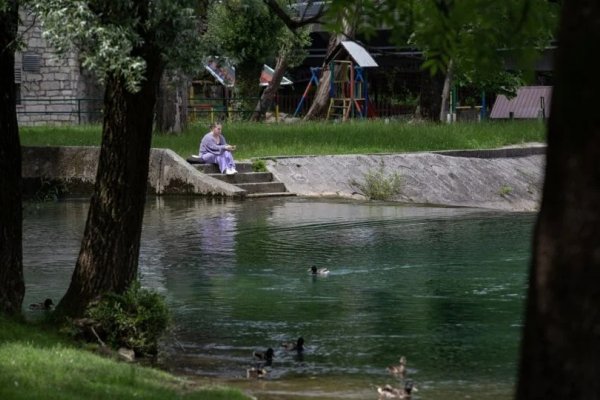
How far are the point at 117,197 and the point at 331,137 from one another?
74.5ft

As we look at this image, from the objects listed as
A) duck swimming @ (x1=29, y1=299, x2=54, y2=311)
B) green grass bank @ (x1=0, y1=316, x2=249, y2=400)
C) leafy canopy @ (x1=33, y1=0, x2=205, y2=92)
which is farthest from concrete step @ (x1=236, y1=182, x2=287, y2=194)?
green grass bank @ (x1=0, y1=316, x2=249, y2=400)

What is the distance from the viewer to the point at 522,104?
5269cm

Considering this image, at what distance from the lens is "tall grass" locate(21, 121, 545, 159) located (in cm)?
3075

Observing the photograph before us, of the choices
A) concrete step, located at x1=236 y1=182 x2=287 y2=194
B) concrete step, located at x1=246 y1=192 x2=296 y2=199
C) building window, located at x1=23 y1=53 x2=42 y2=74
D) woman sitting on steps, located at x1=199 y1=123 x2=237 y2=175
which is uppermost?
building window, located at x1=23 y1=53 x2=42 y2=74

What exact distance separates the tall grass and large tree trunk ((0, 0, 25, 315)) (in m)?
17.4

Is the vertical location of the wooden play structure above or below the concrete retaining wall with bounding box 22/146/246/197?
above

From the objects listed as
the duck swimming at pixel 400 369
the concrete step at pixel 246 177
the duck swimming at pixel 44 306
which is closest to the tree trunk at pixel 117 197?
the duck swimming at pixel 44 306

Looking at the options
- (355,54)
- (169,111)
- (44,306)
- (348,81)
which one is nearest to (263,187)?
(169,111)

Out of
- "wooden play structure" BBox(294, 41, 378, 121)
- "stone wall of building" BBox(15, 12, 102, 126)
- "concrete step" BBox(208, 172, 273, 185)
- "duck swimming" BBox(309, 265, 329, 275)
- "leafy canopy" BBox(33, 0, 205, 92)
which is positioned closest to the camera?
"leafy canopy" BBox(33, 0, 205, 92)

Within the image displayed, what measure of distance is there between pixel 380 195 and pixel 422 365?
15.8 meters

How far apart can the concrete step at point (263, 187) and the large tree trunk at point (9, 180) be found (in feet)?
49.6

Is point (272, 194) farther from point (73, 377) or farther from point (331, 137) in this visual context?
point (73, 377)

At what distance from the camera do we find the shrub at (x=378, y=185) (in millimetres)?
27734

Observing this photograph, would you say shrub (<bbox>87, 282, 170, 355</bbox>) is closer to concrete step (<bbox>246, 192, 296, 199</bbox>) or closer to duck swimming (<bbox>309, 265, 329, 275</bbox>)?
duck swimming (<bbox>309, 265, 329, 275</bbox>)
